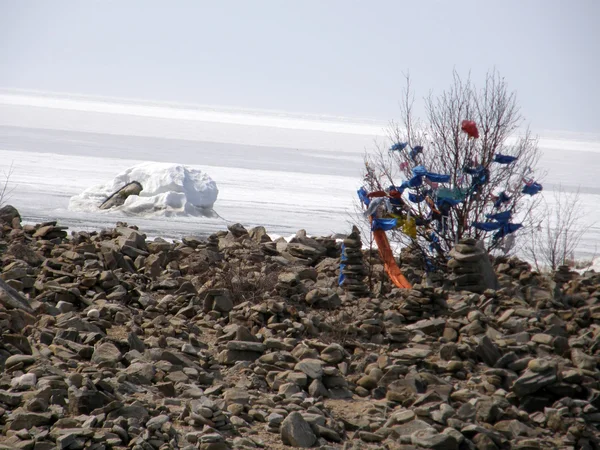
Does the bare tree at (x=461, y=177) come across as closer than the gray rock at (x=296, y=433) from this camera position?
No

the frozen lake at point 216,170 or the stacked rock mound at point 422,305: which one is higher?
the frozen lake at point 216,170

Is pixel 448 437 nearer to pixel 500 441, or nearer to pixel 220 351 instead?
pixel 500 441

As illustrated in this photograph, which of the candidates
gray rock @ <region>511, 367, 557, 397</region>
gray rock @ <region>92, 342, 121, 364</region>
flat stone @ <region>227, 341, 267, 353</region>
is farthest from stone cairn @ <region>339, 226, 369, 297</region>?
gray rock @ <region>92, 342, 121, 364</region>

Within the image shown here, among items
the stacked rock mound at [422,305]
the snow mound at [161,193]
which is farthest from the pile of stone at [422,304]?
the snow mound at [161,193]

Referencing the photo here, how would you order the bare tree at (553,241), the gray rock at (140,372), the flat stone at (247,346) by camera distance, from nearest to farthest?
the gray rock at (140,372), the flat stone at (247,346), the bare tree at (553,241)

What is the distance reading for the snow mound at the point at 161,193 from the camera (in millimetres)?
18875

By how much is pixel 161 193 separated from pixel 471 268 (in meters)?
12.3

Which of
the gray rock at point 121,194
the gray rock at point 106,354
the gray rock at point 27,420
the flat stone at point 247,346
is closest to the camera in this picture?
the gray rock at point 27,420

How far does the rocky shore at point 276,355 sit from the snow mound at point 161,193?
8.61 meters

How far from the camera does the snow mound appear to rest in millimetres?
18875

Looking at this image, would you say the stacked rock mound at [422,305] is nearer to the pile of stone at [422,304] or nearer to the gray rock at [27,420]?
the pile of stone at [422,304]

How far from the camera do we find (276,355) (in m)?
6.64

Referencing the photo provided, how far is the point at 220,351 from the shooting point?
697cm

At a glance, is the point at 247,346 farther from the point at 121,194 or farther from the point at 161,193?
the point at 121,194
